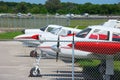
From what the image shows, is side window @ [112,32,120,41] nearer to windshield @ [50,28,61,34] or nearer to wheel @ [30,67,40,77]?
wheel @ [30,67,40,77]

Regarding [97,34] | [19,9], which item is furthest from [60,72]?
[19,9]

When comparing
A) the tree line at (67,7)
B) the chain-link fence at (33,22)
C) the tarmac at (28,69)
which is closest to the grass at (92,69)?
the tarmac at (28,69)

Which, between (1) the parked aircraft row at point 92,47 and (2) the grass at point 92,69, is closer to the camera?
(1) the parked aircraft row at point 92,47

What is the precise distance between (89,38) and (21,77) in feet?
9.91

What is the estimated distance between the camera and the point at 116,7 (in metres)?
116

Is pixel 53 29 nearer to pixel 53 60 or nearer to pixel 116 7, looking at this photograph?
pixel 53 60

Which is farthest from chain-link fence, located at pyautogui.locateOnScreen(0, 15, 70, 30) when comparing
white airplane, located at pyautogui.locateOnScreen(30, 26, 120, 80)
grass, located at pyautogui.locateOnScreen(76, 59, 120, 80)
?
white airplane, located at pyautogui.locateOnScreen(30, 26, 120, 80)

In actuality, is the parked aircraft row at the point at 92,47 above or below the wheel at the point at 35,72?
above

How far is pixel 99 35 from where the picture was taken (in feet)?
53.6

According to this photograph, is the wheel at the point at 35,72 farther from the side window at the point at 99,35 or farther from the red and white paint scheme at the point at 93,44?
the side window at the point at 99,35

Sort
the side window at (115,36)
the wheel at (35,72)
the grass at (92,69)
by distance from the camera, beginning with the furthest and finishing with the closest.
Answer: the grass at (92,69) < the side window at (115,36) < the wheel at (35,72)

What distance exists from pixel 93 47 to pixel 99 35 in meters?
2.97

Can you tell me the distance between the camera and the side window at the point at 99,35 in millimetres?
16125

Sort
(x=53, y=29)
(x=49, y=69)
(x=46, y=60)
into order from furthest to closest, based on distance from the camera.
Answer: (x=53, y=29) → (x=46, y=60) → (x=49, y=69)
